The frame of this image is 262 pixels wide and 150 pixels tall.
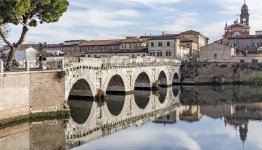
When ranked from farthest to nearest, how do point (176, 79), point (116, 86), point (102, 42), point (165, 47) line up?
1. point (102, 42)
2. point (165, 47)
3. point (176, 79)
4. point (116, 86)

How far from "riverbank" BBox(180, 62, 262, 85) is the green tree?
52.0 metres

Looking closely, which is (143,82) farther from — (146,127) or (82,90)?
(146,127)

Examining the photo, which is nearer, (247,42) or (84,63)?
(84,63)

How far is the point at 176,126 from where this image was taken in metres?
37.5

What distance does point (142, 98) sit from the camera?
189 ft

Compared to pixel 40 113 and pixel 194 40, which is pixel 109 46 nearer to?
pixel 194 40

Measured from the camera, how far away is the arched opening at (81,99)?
43.5 m

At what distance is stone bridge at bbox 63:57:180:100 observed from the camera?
44425mm

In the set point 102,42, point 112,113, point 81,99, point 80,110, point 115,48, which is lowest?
point 112,113

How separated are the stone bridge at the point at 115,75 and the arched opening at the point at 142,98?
1.84 m

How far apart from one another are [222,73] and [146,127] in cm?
5525

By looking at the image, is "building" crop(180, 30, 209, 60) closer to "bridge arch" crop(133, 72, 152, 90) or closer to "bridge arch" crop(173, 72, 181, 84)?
"bridge arch" crop(173, 72, 181, 84)

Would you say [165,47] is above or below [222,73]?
above

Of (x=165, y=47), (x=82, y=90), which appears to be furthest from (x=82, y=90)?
Result: (x=165, y=47)
